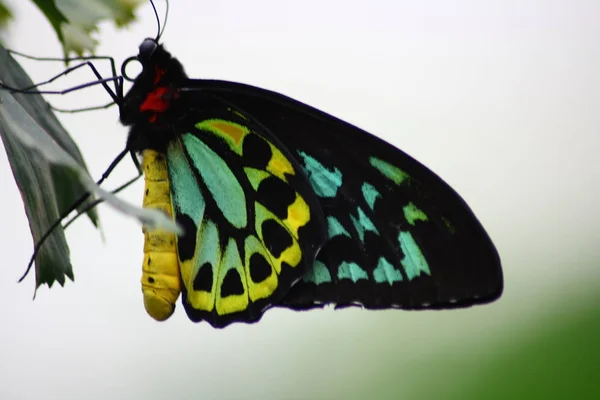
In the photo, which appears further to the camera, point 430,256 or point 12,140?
point 430,256

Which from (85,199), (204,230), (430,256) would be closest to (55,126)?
(85,199)

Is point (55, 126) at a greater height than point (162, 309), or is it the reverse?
point (55, 126)

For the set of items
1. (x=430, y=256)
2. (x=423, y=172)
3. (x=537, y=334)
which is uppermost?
(x=423, y=172)

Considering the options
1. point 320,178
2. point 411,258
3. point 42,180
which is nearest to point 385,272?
point 411,258

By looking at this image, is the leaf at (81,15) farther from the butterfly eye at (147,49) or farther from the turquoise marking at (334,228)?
the turquoise marking at (334,228)

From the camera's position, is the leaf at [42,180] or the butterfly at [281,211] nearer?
the leaf at [42,180]

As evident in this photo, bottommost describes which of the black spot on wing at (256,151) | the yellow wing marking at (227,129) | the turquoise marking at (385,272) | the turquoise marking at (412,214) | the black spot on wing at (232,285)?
the turquoise marking at (385,272)

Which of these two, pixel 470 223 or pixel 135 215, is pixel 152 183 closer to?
pixel 470 223

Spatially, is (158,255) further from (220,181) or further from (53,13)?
(53,13)

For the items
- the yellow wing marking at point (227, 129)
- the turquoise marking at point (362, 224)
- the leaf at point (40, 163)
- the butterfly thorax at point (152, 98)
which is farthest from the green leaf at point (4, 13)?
the turquoise marking at point (362, 224)

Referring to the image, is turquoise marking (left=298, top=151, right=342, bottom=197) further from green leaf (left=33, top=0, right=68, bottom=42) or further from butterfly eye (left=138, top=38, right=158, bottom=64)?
green leaf (left=33, top=0, right=68, bottom=42)
